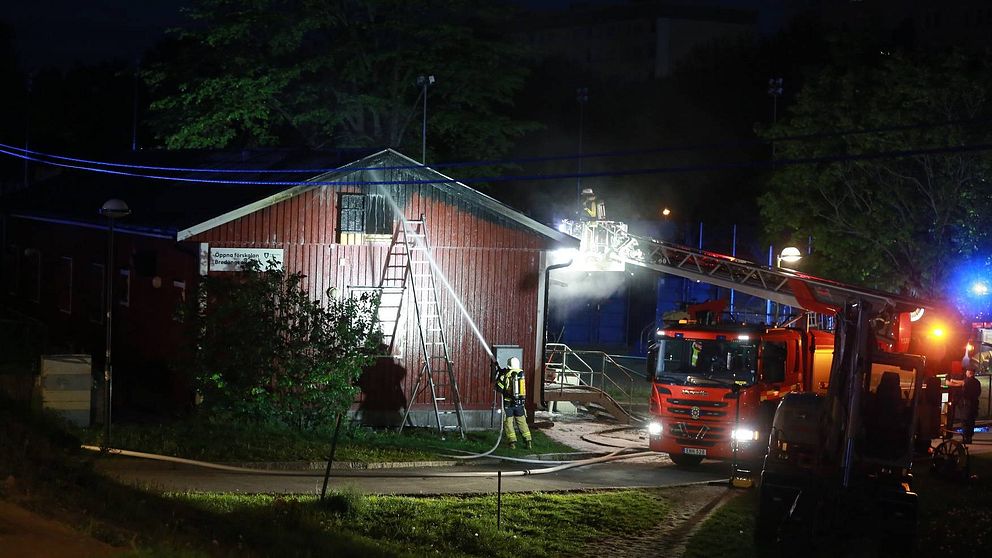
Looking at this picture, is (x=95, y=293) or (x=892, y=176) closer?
(x=95, y=293)

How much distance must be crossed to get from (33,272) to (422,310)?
17.0m

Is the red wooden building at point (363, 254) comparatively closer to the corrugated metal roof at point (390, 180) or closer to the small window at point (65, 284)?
the corrugated metal roof at point (390, 180)

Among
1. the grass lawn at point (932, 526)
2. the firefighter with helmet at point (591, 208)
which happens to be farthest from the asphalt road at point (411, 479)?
the firefighter with helmet at point (591, 208)

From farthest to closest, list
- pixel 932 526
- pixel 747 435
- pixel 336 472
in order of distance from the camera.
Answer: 1. pixel 747 435
2. pixel 336 472
3. pixel 932 526

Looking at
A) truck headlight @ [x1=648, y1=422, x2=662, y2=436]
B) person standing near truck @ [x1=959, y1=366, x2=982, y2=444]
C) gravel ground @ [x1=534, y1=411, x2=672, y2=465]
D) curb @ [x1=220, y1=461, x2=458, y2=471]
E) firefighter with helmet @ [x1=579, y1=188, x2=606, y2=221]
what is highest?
firefighter with helmet @ [x1=579, y1=188, x2=606, y2=221]

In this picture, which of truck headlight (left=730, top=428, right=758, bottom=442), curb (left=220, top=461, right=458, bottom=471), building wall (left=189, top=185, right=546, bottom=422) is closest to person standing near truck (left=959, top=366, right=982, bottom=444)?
truck headlight (left=730, top=428, right=758, bottom=442)

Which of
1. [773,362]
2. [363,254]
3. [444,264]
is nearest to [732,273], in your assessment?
[773,362]

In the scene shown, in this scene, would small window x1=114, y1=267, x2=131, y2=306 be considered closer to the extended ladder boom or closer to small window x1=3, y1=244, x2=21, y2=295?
small window x1=3, y1=244, x2=21, y2=295

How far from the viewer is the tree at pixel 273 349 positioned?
72.3 ft

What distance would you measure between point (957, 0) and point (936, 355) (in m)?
87.1

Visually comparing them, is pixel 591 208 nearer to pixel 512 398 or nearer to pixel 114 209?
pixel 512 398

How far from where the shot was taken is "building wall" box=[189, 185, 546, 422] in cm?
2461

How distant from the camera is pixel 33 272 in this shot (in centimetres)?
3634

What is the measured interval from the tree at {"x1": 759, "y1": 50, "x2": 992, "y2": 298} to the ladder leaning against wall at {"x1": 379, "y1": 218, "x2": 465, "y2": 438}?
13.0 metres
